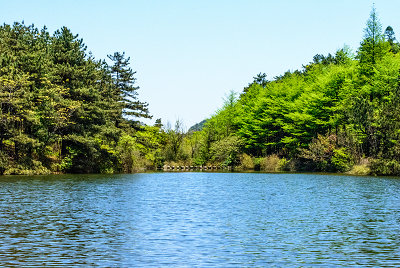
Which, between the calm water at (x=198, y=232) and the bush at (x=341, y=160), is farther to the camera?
the bush at (x=341, y=160)

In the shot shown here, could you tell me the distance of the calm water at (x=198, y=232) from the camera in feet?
43.6

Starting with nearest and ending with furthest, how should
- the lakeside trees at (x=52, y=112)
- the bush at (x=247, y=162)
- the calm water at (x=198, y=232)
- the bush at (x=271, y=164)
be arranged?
the calm water at (x=198, y=232)
the lakeside trees at (x=52, y=112)
the bush at (x=271, y=164)
the bush at (x=247, y=162)

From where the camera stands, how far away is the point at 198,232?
17.8 m

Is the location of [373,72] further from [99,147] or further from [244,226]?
[244,226]

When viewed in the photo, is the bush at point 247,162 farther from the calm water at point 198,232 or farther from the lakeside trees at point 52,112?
the calm water at point 198,232

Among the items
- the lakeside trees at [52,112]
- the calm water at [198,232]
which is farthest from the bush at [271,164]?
the calm water at [198,232]

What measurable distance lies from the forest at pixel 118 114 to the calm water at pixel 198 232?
2884cm

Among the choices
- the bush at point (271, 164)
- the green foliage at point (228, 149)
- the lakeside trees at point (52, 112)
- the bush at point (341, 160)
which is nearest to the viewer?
the lakeside trees at point (52, 112)

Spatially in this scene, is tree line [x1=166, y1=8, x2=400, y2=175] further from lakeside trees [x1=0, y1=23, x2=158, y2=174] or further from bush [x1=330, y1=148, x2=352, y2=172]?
lakeside trees [x1=0, y1=23, x2=158, y2=174]

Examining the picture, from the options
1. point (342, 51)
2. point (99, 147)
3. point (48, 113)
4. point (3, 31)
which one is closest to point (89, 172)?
point (99, 147)

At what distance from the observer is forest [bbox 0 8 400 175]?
56688mm

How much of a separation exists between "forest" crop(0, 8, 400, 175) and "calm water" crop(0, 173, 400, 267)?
28839 mm

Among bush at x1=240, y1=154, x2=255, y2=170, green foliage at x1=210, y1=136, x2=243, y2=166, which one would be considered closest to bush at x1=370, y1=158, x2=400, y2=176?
bush at x1=240, y1=154, x2=255, y2=170

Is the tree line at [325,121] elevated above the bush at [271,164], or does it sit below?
above
